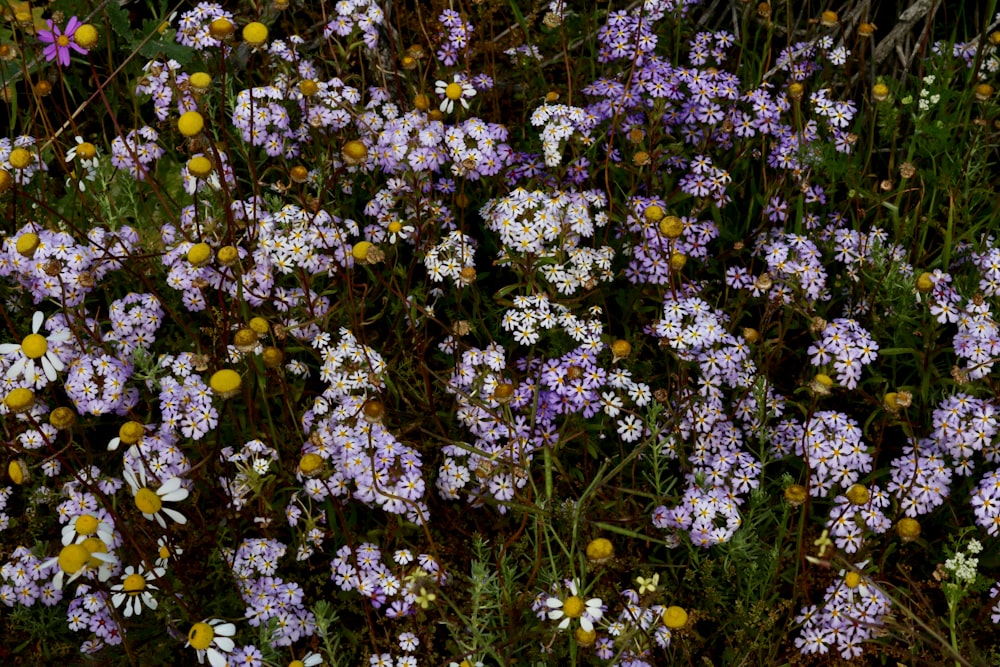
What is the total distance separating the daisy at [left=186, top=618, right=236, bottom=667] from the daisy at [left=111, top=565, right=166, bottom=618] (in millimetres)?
161

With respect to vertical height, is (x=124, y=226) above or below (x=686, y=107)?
below

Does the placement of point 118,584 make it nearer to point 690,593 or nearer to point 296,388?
point 296,388

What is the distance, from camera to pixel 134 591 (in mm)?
2604

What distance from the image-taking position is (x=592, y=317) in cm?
338

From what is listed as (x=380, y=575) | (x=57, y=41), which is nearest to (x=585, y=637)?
(x=380, y=575)

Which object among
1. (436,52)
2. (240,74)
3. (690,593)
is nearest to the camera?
(690,593)

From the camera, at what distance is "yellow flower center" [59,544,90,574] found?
7.95 ft

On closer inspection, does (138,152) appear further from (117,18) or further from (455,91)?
(455,91)

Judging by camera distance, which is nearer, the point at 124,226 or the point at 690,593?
the point at 690,593

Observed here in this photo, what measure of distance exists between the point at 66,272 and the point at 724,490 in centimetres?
254

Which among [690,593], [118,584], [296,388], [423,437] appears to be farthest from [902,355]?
[118,584]

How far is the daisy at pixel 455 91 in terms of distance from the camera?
3.50 metres

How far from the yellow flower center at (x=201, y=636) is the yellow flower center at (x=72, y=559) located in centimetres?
37

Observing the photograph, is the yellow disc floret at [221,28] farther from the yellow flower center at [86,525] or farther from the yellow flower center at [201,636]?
the yellow flower center at [201,636]
